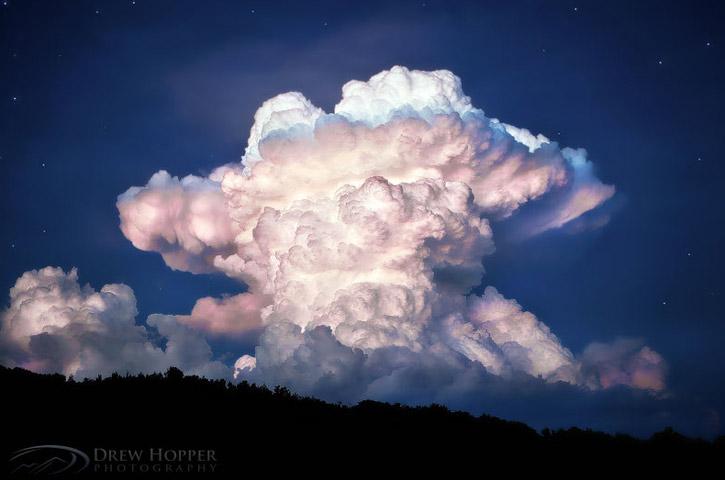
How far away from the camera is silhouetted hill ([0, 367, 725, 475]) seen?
20.6 meters

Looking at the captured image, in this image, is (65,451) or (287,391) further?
(287,391)

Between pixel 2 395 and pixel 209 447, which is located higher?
pixel 2 395

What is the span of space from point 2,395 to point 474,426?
17.7m

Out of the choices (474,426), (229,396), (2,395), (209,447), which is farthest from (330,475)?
(2,395)

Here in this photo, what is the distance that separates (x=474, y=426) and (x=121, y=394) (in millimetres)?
13714

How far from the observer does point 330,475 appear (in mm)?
20641

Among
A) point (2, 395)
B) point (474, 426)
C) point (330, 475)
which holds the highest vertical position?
point (2, 395)

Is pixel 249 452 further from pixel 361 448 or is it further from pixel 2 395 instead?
pixel 2 395

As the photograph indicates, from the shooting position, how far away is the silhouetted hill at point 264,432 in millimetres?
20625

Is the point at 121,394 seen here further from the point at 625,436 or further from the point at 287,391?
the point at 625,436

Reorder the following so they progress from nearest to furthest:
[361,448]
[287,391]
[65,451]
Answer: [65,451], [361,448], [287,391]

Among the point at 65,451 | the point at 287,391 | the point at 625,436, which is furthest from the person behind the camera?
the point at 287,391

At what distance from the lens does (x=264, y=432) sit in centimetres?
2234

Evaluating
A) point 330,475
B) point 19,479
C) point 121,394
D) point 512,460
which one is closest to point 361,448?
point 330,475
